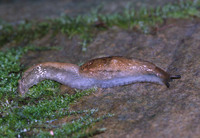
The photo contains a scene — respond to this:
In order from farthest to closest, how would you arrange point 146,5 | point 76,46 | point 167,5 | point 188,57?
1. point 146,5
2. point 167,5
3. point 76,46
4. point 188,57

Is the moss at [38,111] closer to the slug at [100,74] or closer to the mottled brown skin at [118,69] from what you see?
the slug at [100,74]

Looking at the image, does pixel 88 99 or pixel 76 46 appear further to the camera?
pixel 76 46

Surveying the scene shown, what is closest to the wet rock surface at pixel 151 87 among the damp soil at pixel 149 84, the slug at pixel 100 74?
the damp soil at pixel 149 84

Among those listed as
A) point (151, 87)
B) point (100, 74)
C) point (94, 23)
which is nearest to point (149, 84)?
point (151, 87)

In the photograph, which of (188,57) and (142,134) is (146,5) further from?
(142,134)

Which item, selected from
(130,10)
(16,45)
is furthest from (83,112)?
(130,10)

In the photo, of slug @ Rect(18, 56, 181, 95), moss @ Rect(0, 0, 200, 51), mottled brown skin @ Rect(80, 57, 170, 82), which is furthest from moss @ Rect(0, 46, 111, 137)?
moss @ Rect(0, 0, 200, 51)

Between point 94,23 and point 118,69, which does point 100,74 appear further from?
point 94,23
